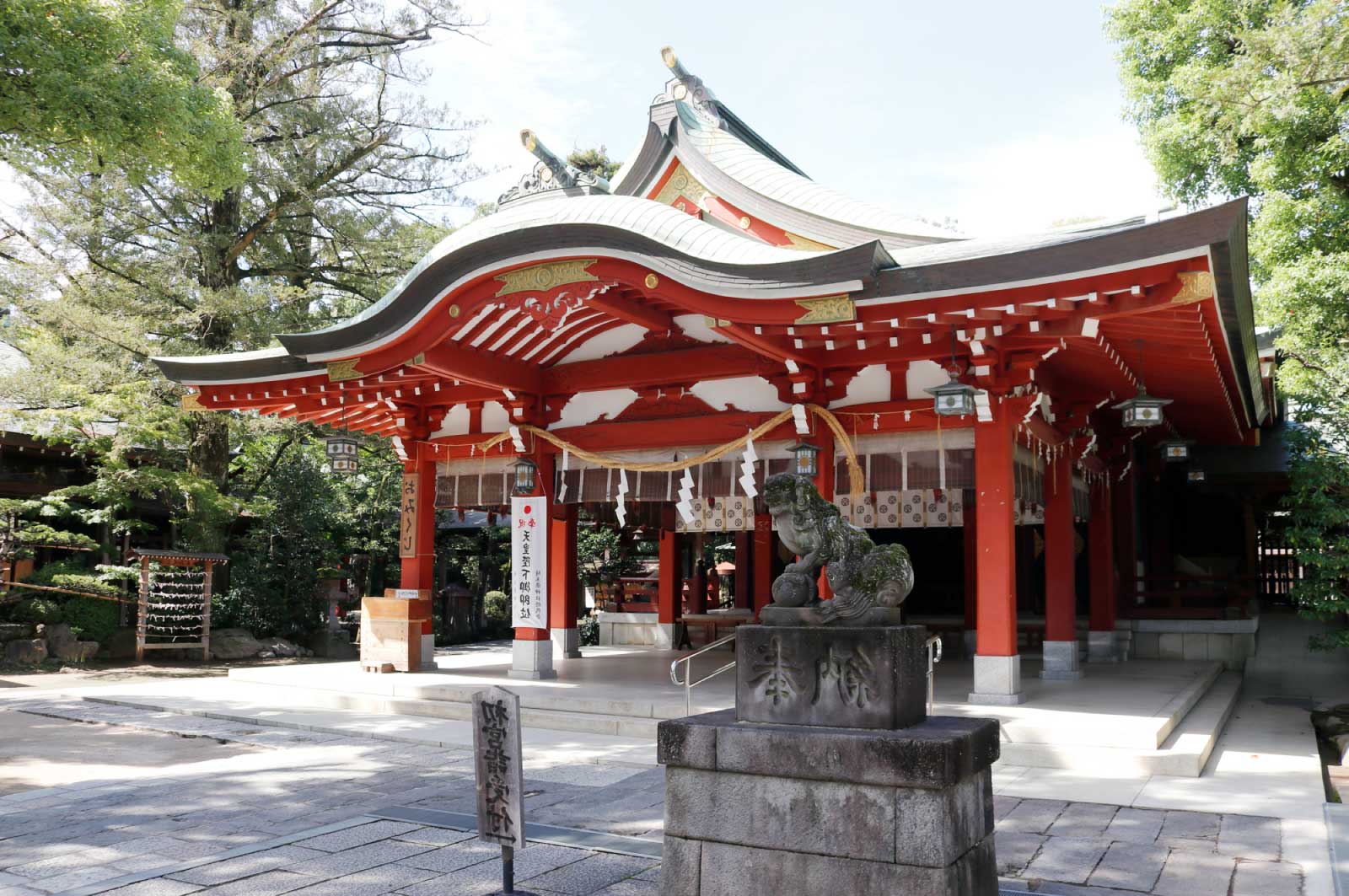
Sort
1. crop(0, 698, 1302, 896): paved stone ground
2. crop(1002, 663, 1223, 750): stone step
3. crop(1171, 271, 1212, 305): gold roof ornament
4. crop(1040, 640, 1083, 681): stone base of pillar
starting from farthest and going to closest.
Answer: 1. crop(1040, 640, 1083, 681): stone base of pillar
2. crop(1002, 663, 1223, 750): stone step
3. crop(1171, 271, 1212, 305): gold roof ornament
4. crop(0, 698, 1302, 896): paved stone ground

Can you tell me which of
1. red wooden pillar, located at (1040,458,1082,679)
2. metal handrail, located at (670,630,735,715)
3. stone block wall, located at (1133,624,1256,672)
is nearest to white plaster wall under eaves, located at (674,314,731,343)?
metal handrail, located at (670,630,735,715)

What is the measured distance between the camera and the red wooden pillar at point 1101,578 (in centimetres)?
1316

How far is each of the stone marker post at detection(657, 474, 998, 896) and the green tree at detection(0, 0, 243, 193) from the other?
332 inches

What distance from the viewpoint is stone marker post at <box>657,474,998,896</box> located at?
384 cm

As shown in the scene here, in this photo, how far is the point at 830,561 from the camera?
4.68 meters

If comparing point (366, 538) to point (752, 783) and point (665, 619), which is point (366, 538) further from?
point (752, 783)

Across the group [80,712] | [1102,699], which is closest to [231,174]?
[80,712]

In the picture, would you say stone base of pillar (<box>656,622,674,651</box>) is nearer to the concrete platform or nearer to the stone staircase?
the concrete platform

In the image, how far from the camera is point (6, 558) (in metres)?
15.5

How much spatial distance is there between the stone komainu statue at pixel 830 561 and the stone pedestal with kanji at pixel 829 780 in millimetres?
199

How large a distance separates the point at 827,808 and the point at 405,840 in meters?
2.85

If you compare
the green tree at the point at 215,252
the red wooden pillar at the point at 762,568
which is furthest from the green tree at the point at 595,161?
the red wooden pillar at the point at 762,568

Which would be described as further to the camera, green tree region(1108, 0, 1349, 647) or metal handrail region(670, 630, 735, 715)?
green tree region(1108, 0, 1349, 647)

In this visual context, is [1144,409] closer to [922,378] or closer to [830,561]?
[922,378]
